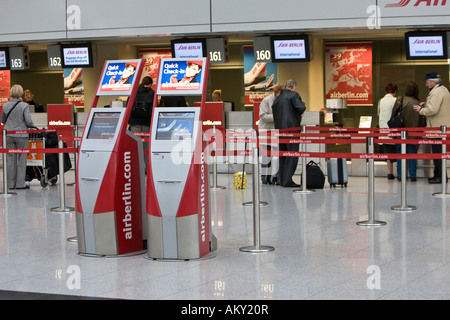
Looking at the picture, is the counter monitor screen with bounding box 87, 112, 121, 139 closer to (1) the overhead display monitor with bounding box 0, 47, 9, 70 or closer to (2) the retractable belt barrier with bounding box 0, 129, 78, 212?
(2) the retractable belt barrier with bounding box 0, 129, 78, 212

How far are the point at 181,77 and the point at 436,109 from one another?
6372 mm

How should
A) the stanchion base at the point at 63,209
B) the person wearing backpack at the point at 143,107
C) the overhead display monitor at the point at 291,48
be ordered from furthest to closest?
the overhead display monitor at the point at 291,48
the person wearing backpack at the point at 143,107
the stanchion base at the point at 63,209

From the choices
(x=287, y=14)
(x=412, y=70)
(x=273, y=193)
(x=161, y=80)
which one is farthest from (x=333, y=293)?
(x=412, y=70)

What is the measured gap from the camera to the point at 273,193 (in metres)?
10.8

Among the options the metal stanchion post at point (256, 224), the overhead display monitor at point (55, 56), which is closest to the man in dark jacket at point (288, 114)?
the metal stanchion post at point (256, 224)

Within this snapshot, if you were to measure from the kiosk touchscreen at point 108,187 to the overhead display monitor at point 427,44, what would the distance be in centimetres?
806

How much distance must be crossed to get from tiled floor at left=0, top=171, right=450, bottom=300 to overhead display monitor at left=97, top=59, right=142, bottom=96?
4.76 ft

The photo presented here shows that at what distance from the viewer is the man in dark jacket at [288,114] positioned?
11477 mm

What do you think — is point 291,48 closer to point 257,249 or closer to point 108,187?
point 257,249

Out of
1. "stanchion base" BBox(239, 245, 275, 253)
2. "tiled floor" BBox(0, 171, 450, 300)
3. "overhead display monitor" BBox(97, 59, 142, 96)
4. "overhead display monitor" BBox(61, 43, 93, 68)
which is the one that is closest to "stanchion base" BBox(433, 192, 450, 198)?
"tiled floor" BBox(0, 171, 450, 300)

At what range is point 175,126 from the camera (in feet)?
20.2

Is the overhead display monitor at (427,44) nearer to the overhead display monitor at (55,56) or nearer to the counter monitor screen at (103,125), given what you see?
the overhead display monitor at (55,56)

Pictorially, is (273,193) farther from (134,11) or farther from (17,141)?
(134,11)

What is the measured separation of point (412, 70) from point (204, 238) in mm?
12476
